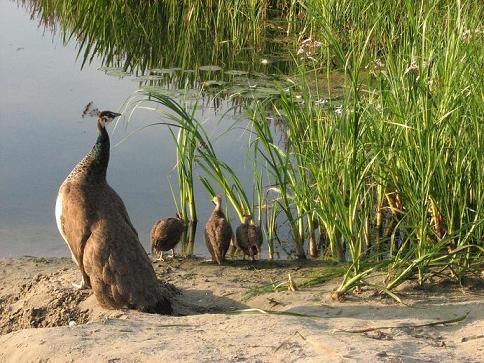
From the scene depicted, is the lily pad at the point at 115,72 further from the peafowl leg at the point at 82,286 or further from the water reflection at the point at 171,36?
the peafowl leg at the point at 82,286

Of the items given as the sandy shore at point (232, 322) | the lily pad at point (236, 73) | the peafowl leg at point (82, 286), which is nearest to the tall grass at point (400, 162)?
the sandy shore at point (232, 322)

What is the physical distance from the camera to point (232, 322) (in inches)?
208

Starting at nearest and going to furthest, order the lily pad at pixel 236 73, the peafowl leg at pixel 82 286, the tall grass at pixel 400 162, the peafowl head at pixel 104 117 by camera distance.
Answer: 1. the tall grass at pixel 400 162
2. the peafowl leg at pixel 82 286
3. the peafowl head at pixel 104 117
4. the lily pad at pixel 236 73

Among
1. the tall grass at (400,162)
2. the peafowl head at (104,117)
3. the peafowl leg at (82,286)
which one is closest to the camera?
the tall grass at (400,162)

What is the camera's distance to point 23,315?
240 inches

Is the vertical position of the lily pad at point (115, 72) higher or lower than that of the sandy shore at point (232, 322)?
higher

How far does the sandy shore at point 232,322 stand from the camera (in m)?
4.67

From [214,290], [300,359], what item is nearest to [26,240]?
[214,290]

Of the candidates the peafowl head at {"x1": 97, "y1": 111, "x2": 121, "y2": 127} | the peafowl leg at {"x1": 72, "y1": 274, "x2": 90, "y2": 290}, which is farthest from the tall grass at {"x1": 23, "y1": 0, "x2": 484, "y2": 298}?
the peafowl leg at {"x1": 72, "y1": 274, "x2": 90, "y2": 290}

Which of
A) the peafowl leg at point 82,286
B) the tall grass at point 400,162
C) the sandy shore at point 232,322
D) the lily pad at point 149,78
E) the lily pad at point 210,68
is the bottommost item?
the sandy shore at point 232,322

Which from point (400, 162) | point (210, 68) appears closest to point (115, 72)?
point (210, 68)

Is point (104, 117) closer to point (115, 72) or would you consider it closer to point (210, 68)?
point (210, 68)

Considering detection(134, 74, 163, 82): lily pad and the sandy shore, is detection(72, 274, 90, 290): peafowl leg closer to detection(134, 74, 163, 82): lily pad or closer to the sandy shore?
the sandy shore

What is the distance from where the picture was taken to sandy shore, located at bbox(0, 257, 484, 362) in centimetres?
467
